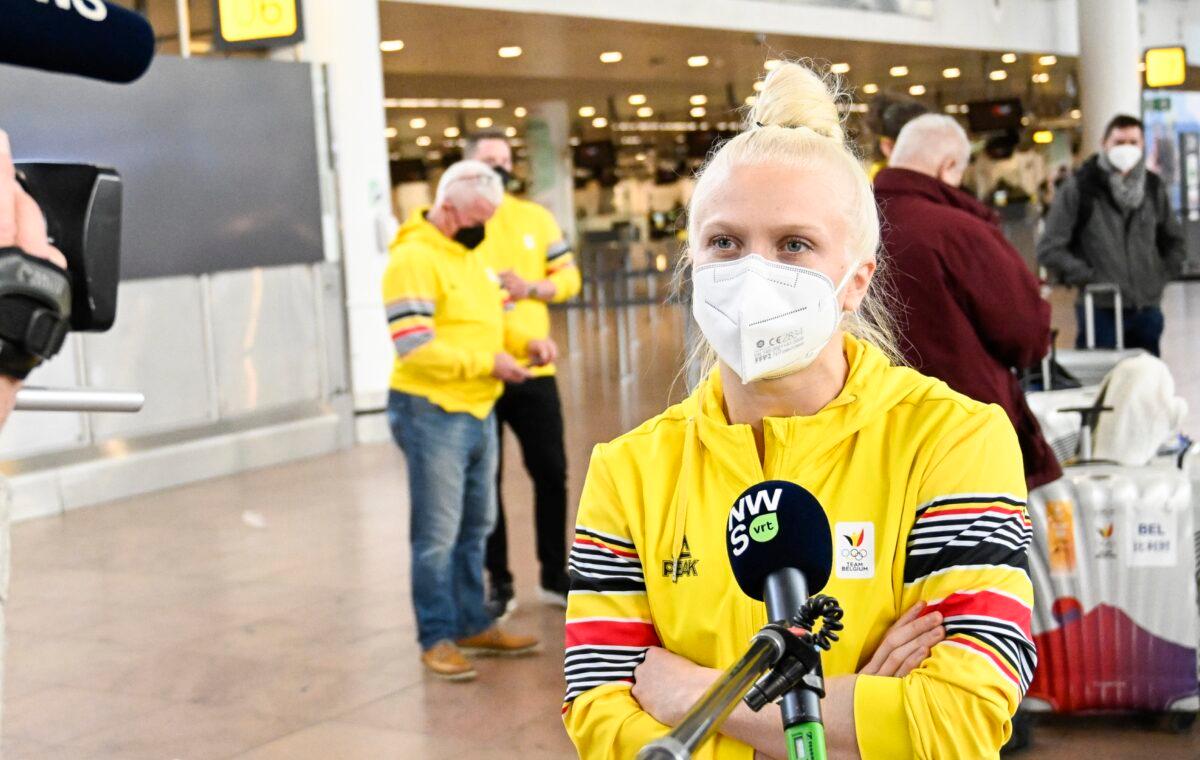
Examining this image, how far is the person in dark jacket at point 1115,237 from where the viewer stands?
7.02 meters

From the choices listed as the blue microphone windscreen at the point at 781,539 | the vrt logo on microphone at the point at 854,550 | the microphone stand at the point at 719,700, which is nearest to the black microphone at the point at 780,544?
the blue microphone windscreen at the point at 781,539

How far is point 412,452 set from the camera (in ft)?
16.8

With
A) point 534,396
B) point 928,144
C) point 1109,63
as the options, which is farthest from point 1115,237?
point 1109,63

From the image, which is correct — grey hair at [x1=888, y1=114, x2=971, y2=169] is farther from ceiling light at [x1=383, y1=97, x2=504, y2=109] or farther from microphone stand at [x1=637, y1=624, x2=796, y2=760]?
ceiling light at [x1=383, y1=97, x2=504, y2=109]

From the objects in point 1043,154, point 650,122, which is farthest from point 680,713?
point 1043,154

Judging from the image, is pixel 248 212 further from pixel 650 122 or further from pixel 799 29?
pixel 650 122

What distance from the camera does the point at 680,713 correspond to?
166 centimetres

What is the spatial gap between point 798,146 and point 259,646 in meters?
4.49

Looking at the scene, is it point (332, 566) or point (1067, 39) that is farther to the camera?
point (1067, 39)

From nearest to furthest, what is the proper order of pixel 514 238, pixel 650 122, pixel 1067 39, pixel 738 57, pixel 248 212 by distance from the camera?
1. pixel 514 238
2. pixel 248 212
3. pixel 738 57
4. pixel 1067 39
5. pixel 650 122

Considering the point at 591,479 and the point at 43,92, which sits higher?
the point at 43,92

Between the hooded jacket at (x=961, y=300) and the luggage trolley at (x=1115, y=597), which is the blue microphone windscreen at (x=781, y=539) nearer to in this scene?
the hooded jacket at (x=961, y=300)

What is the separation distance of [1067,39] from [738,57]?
21.3 ft

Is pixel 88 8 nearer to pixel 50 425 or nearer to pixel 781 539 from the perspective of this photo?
pixel 781 539
